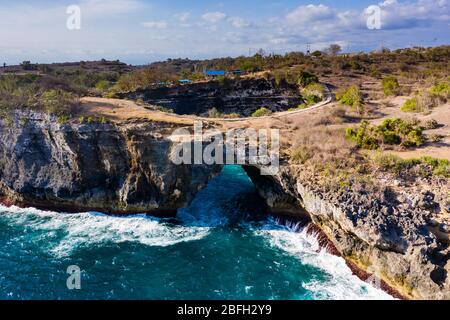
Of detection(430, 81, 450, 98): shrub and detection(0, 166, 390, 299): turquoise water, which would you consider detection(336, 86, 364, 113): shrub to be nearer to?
detection(430, 81, 450, 98): shrub

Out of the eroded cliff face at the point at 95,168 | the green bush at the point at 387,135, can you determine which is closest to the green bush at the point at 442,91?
the green bush at the point at 387,135

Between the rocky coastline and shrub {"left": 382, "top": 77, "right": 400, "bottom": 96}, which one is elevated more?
shrub {"left": 382, "top": 77, "right": 400, "bottom": 96}

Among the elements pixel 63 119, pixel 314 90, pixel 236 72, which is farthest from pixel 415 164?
pixel 236 72

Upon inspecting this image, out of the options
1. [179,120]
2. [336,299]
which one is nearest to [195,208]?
[179,120]

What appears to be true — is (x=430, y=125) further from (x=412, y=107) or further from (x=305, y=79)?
(x=305, y=79)

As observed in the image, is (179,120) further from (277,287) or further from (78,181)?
(277,287)

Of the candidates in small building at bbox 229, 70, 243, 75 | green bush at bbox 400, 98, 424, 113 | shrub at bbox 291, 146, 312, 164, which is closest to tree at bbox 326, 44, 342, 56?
small building at bbox 229, 70, 243, 75
